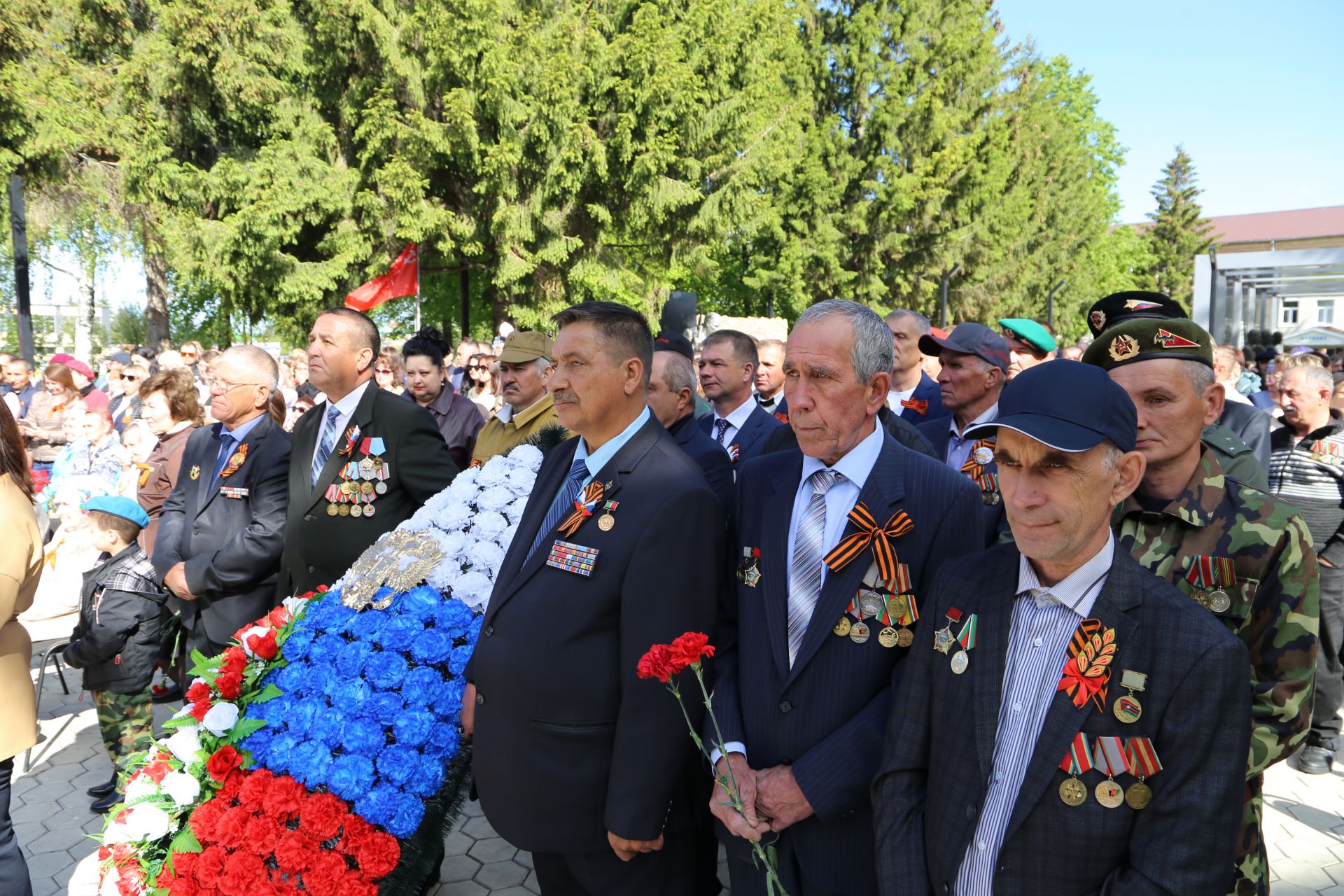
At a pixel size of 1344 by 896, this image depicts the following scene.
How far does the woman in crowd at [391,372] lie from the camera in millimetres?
9695

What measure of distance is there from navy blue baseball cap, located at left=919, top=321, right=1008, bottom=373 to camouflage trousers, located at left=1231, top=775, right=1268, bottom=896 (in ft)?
8.72

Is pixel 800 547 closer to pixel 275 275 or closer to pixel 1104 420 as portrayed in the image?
pixel 1104 420

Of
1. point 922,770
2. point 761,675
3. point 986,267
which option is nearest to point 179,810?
point 761,675

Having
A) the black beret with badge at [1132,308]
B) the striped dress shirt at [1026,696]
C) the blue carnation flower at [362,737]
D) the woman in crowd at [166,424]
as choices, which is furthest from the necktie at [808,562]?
the woman in crowd at [166,424]

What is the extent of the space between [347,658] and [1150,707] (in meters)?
2.62

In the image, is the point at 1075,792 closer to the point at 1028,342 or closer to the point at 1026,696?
the point at 1026,696

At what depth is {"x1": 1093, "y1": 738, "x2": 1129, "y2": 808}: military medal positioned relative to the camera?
5.67 ft

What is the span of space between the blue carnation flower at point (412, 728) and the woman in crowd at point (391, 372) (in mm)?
6787

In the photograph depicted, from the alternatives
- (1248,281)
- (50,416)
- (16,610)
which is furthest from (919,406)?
(1248,281)

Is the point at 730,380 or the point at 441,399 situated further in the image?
the point at 441,399

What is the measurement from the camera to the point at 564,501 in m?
2.91

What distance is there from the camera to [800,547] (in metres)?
2.49

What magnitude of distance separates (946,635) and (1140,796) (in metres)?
0.47

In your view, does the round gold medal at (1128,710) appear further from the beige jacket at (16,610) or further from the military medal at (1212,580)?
the beige jacket at (16,610)
